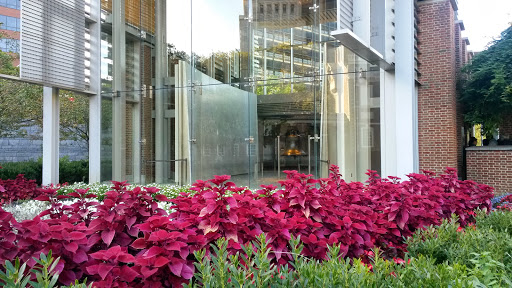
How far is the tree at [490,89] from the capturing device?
8773 mm

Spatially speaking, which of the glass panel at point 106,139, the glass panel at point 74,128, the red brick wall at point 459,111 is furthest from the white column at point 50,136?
the red brick wall at point 459,111

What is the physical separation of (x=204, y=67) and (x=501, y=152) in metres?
7.66

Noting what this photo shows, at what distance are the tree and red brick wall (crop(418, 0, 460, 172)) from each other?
1286 millimetres

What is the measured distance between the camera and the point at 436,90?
804 cm

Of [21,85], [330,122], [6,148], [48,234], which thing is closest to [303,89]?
[330,122]

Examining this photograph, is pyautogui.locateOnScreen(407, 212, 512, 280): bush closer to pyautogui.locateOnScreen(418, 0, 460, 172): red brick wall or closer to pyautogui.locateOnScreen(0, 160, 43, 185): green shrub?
pyautogui.locateOnScreen(418, 0, 460, 172): red brick wall

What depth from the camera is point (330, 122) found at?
8.40m

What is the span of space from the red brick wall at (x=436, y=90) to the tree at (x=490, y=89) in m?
1.29

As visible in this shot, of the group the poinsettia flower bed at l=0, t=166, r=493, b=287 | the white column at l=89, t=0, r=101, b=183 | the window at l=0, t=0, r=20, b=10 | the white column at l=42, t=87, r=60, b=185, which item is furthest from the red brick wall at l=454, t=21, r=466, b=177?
the window at l=0, t=0, r=20, b=10

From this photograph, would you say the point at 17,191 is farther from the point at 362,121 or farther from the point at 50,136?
the point at 362,121

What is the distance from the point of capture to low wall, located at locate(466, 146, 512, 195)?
841 cm

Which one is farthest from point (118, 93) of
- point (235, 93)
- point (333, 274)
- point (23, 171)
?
point (333, 274)

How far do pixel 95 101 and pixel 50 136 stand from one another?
1.65 m

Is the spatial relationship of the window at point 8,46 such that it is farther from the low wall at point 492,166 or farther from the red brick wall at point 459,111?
the low wall at point 492,166
